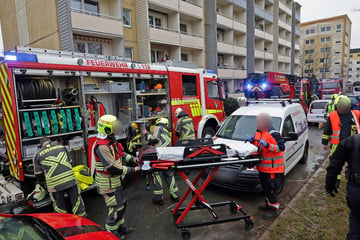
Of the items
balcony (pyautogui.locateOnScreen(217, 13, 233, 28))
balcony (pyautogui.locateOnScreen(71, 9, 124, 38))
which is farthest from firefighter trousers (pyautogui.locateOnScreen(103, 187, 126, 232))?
balcony (pyautogui.locateOnScreen(217, 13, 233, 28))

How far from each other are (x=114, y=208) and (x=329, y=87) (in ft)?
79.0

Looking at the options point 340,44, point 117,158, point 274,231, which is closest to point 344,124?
point 274,231

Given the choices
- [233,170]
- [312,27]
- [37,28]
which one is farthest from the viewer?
[312,27]

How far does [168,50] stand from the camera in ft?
58.6

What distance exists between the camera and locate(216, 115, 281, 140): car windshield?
525cm

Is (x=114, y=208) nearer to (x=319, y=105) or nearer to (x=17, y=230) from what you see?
(x=17, y=230)

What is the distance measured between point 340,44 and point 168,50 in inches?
2417

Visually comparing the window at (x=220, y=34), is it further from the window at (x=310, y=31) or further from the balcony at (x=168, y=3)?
the window at (x=310, y=31)

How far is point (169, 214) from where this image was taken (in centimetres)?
424

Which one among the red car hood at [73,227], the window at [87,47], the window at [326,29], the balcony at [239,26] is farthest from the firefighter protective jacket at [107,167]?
the window at [326,29]

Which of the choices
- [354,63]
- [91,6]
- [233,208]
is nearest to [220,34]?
[91,6]

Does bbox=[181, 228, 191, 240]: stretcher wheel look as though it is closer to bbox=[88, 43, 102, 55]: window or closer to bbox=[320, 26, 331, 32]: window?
bbox=[88, 43, 102, 55]: window

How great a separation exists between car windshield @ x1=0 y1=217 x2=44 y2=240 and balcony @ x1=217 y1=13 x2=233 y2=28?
882 inches

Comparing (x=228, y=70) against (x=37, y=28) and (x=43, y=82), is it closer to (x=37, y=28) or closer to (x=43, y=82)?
(x=37, y=28)
